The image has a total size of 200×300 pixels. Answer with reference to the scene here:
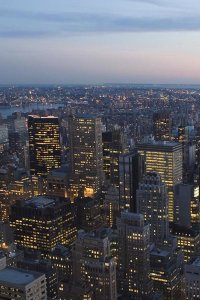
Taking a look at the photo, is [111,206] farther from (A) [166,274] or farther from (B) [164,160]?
(A) [166,274]

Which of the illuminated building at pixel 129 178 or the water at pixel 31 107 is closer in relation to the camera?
the illuminated building at pixel 129 178

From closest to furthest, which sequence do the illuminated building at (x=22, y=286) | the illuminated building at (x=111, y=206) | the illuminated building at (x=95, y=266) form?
1. the illuminated building at (x=22, y=286)
2. the illuminated building at (x=95, y=266)
3. the illuminated building at (x=111, y=206)

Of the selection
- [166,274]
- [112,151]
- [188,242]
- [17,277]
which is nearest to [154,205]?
[188,242]

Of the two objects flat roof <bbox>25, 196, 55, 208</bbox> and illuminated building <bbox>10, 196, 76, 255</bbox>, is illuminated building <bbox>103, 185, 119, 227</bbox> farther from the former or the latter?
flat roof <bbox>25, 196, 55, 208</bbox>

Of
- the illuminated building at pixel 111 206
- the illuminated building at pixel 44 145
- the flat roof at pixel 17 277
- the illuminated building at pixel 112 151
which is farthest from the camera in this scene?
the illuminated building at pixel 44 145

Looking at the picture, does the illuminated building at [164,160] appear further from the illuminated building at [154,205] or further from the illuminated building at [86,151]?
the illuminated building at [154,205]

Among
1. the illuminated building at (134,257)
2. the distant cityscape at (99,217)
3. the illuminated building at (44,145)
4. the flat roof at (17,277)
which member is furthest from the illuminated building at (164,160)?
the flat roof at (17,277)
